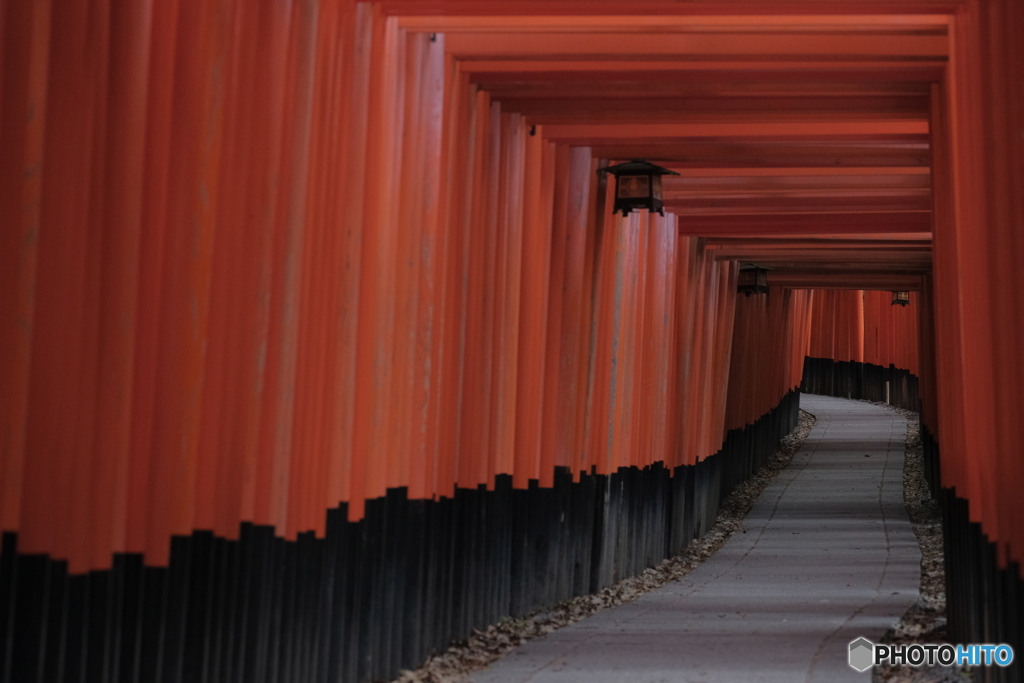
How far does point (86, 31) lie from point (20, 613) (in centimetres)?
163

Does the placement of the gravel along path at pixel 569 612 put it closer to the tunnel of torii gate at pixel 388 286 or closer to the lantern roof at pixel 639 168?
the tunnel of torii gate at pixel 388 286

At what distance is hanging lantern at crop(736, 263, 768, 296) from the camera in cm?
1608

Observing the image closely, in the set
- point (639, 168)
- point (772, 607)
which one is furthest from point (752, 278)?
point (639, 168)

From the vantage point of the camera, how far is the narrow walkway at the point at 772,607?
6.39 m

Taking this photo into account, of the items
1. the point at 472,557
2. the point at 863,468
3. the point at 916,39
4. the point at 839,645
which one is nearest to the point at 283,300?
the point at 472,557

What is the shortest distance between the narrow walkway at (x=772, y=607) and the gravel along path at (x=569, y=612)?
0.13 meters

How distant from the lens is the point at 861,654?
6633mm

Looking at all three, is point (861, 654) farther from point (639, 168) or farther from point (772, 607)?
point (639, 168)

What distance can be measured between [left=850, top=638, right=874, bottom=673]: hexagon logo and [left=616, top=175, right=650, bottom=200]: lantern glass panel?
10.7 feet

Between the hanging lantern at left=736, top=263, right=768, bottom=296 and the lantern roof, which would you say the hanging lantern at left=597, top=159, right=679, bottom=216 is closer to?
the lantern roof

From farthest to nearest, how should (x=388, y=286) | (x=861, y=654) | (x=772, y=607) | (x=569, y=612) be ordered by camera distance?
(x=772, y=607) < (x=569, y=612) < (x=861, y=654) < (x=388, y=286)

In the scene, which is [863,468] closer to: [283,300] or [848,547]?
[848,547]

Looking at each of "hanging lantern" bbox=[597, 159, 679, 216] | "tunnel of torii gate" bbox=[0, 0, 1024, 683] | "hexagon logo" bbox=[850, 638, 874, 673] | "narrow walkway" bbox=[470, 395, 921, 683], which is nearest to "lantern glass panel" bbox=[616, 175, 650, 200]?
"hanging lantern" bbox=[597, 159, 679, 216]

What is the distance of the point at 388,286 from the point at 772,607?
456 cm
